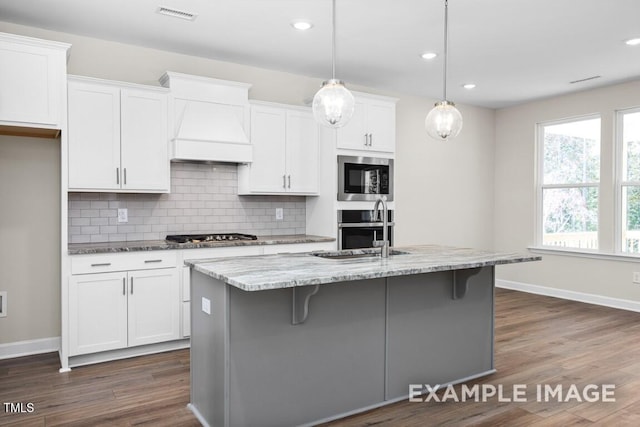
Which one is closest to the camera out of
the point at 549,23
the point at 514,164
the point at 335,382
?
the point at 335,382

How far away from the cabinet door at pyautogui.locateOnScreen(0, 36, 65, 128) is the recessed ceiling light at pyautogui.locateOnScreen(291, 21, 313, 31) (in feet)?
5.69

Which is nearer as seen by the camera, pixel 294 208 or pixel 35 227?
pixel 35 227

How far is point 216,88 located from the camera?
14.0ft

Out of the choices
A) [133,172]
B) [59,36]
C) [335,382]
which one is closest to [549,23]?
[335,382]

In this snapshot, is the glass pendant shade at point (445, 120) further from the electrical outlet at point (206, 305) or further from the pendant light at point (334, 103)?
the electrical outlet at point (206, 305)

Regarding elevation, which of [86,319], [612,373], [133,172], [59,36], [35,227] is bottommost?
[612,373]

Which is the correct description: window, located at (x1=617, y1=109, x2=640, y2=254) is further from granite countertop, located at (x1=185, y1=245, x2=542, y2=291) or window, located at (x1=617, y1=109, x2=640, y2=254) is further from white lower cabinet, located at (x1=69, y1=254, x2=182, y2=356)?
white lower cabinet, located at (x1=69, y1=254, x2=182, y2=356)

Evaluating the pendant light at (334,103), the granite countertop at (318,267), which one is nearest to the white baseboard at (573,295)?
the granite countertop at (318,267)

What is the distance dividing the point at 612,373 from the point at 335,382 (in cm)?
220

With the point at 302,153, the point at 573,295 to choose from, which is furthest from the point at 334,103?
the point at 573,295

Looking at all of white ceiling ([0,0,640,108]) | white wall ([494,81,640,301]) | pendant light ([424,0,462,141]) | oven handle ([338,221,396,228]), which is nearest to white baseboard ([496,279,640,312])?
white wall ([494,81,640,301])

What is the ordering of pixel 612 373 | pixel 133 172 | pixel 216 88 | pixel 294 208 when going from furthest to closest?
pixel 294 208
pixel 216 88
pixel 133 172
pixel 612 373

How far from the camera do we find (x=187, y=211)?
4.51 metres

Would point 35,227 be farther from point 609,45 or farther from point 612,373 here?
point 609,45
